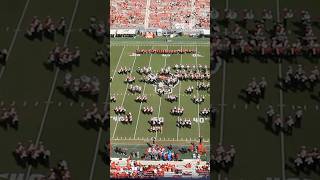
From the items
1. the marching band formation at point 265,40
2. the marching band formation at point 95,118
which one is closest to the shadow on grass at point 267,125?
the marching band formation at point 265,40

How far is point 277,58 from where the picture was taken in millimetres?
43594

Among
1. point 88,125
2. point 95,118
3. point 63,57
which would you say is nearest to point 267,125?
point 95,118

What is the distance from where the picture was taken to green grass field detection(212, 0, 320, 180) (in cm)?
3747

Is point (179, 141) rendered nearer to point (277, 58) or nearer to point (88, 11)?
point (277, 58)

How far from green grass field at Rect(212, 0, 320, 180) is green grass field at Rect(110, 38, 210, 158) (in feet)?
3.80

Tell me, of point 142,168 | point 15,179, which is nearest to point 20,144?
point 15,179

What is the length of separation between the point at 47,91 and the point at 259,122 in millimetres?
11724

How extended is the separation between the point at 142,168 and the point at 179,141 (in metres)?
3.27

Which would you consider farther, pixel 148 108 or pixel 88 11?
pixel 88 11

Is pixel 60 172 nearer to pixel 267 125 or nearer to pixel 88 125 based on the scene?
pixel 88 125

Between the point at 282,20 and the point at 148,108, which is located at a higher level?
the point at 282,20

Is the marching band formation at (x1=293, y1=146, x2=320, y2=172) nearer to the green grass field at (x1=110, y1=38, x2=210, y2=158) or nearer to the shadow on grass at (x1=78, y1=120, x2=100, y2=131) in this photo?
the green grass field at (x1=110, y1=38, x2=210, y2=158)

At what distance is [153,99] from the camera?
141 ft

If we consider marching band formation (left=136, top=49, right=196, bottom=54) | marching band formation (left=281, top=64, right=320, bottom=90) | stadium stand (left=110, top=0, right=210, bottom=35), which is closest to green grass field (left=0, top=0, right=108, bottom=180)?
marching band formation (left=136, top=49, right=196, bottom=54)
